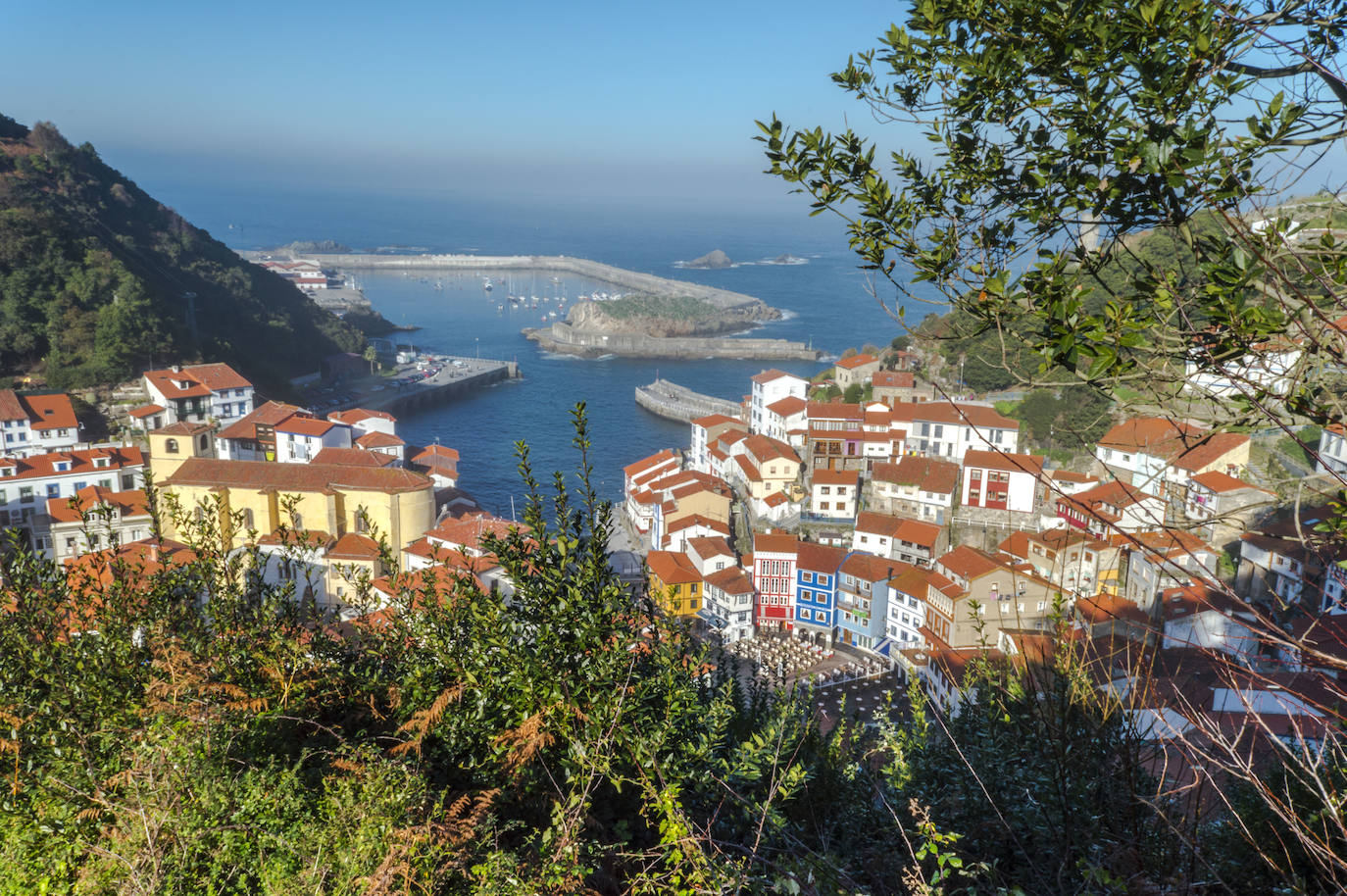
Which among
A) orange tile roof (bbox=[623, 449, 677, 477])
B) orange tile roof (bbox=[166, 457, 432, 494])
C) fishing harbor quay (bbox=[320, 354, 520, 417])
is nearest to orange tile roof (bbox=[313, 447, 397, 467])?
orange tile roof (bbox=[166, 457, 432, 494])

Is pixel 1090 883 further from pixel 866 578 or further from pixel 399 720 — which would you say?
pixel 866 578

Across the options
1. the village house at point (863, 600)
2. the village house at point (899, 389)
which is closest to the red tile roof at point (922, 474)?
the village house at point (863, 600)

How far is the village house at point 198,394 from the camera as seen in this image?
19234 mm

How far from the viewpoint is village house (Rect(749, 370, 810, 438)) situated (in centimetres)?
2125

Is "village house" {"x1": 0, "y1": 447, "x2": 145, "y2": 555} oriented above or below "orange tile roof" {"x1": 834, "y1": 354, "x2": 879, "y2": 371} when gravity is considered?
below

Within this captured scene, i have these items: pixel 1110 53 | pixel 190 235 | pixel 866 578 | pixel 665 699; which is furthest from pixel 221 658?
pixel 190 235

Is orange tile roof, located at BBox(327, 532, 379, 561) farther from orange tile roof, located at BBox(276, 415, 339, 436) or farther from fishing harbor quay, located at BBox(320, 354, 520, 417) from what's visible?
fishing harbor quay, located at BBox(320, 354, 520, 417)

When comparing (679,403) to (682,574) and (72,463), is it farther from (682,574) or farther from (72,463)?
(72,463)

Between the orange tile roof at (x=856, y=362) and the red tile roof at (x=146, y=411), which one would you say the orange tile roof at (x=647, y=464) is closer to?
the orange tile roof at (x=856, y=362)

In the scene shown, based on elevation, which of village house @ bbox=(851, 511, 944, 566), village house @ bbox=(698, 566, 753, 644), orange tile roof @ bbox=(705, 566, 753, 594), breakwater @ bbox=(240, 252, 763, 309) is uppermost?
breakwater @ bbox=(240, 252, 763, 309)

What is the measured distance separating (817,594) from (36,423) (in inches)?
605

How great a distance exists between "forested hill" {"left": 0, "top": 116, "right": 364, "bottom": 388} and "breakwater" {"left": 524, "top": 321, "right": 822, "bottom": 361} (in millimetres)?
9946

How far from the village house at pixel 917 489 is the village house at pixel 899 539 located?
1258 millimetres

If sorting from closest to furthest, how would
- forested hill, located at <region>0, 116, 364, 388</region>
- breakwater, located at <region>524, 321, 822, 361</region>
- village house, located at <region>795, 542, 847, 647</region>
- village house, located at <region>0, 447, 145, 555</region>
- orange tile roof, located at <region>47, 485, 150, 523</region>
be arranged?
orange tile roof, located at <region>47, 485, 150, 523</region> → village house, located at <region>795, 542, 847, 647</region> → village house, located at <region>0, 447, 145, 555</region> → forested hill, located at <region>0, 116, 364, 388</region> → breakwater, located at <region>524, 321, 822, 361</region>
